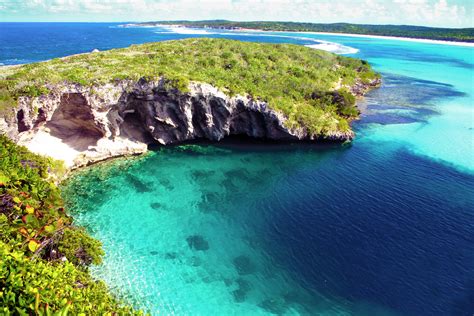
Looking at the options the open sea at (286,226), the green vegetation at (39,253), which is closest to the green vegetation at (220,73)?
the open sea at (286,226)

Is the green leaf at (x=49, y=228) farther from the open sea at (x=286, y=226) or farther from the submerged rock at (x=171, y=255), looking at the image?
the submerged rock at (x=171, y=255)

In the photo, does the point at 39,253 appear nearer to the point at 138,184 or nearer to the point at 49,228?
the point at 49,228

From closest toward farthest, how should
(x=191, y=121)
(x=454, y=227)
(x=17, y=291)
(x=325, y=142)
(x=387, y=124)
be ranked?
1. (x=17, y=291)
2. (x=454, y=227)
3. (x=191, y=121)
4. (x=325, y=142)
5. (x=387, y=124)

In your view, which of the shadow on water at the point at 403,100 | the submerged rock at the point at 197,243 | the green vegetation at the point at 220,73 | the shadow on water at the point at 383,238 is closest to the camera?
the shadow on water at the point at 383,238

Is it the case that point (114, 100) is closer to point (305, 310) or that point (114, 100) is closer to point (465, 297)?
point (305, 310)

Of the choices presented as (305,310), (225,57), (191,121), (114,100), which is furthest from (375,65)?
(305,310)
